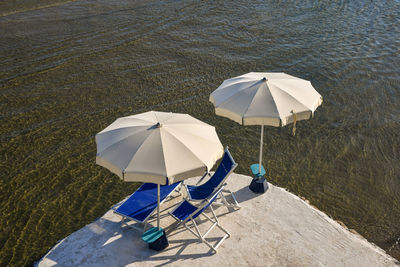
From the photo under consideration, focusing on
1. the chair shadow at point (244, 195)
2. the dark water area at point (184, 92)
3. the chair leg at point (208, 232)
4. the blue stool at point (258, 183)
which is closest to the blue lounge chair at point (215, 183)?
the chair leg at point (208, 232)

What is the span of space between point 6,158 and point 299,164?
755 cm

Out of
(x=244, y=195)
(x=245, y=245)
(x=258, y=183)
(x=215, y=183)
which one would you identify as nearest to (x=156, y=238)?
(x=215, y=183)

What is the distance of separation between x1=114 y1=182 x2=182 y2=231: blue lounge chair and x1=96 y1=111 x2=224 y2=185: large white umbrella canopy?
4.61ft

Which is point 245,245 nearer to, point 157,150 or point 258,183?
point 258,183

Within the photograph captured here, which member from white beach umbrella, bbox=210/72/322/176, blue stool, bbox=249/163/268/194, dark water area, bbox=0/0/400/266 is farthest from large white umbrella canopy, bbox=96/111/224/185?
dark water area, bbox=0/0/400/266

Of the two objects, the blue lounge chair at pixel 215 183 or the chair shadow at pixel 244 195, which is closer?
the blue lounge chair at pixel 215 183

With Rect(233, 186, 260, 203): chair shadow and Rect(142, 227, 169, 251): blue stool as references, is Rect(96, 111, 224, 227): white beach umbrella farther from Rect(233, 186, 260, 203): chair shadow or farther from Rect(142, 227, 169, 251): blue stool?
Rect(233, 186, 260, 203): chair shadow

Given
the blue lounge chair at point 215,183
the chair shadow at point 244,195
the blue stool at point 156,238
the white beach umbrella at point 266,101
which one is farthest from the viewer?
the chair shadow at point 244,195

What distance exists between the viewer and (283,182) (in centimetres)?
912

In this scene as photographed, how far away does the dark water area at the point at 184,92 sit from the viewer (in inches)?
334

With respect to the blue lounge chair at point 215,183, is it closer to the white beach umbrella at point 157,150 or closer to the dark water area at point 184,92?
the white beach umbrella at point 157,150

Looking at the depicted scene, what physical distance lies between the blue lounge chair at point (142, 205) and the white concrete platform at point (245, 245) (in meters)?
0.41

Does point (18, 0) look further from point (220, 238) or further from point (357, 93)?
point (220, 238)

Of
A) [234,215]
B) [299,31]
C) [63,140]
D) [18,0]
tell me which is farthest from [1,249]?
[18,0]
